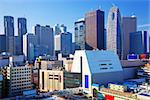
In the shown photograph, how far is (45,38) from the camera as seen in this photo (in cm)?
8800

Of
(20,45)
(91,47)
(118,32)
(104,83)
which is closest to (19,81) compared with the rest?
(104,83)

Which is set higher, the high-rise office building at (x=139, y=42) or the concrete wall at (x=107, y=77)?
the high-rise office building at (x=139, y=42)

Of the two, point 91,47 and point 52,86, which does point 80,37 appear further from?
point 52,86

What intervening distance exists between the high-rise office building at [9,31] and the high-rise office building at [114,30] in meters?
33.3

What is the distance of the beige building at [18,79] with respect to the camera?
27281 millimetres

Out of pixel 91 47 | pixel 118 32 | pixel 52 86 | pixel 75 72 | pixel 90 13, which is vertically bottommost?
pixel 52 86

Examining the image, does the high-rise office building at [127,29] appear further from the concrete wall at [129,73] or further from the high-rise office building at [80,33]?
the concrete wall at [129,73]

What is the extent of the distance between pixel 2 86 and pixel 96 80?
11.7m

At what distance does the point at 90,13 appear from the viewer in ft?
224

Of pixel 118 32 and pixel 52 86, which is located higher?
pixel 118 32

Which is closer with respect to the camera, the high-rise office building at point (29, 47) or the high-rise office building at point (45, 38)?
the high-rise office building at point (29, 47)

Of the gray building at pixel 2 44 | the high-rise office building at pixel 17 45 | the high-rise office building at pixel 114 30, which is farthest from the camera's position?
the high-rise office building at pixel 17 45

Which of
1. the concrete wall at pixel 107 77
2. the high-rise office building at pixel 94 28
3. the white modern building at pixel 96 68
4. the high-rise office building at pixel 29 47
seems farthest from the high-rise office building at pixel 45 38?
the concrete wall at pixel 107 77

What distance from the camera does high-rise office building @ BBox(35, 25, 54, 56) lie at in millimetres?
84750
